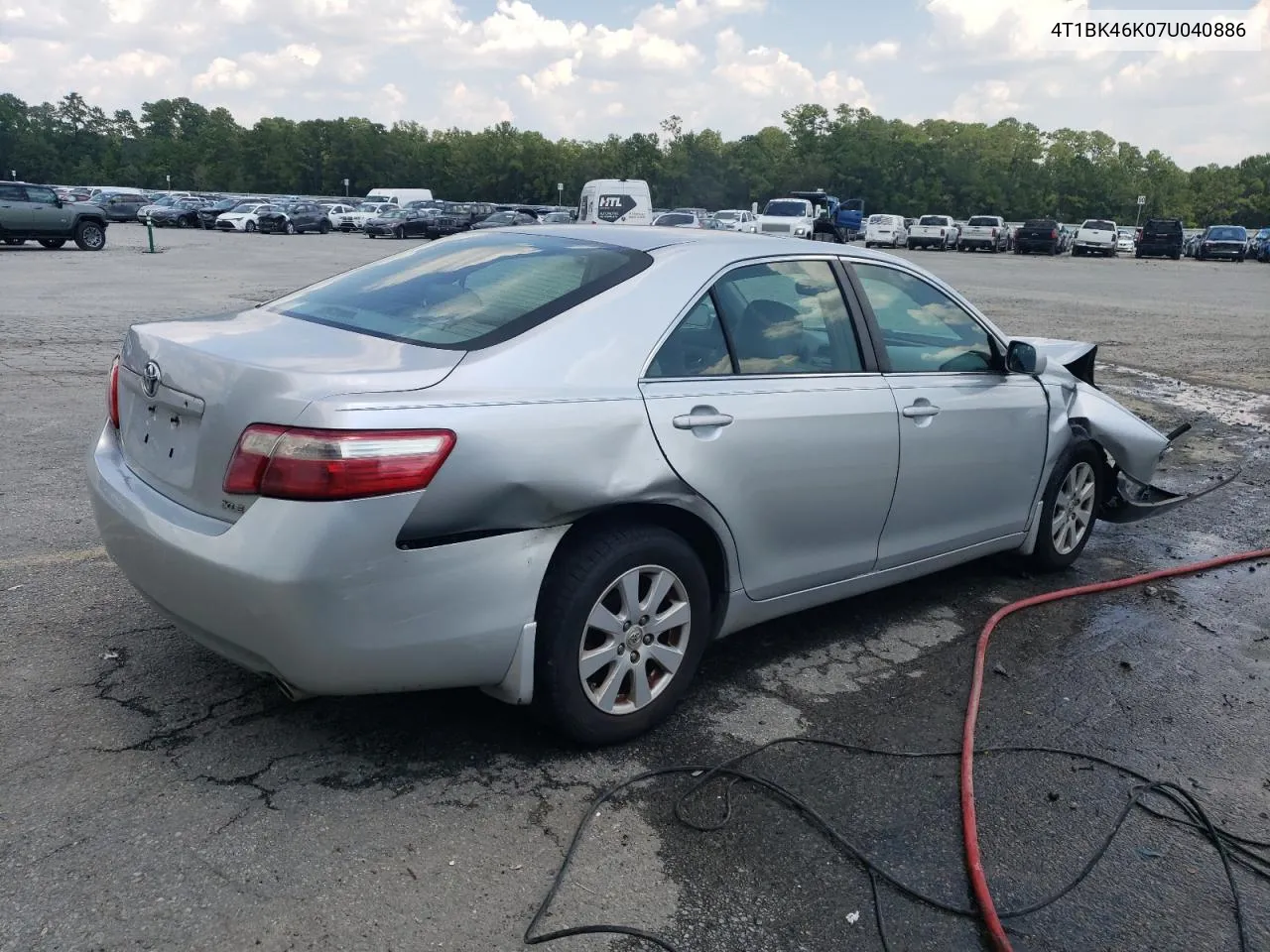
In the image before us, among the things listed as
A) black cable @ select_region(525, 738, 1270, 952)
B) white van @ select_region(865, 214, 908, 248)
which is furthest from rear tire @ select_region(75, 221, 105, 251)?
white van @ select_region(865, 214, 908, 248)

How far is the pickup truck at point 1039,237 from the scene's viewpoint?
50750mm

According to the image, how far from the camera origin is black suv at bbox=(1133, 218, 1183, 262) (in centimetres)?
4978

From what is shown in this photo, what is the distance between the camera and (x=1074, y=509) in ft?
17.6

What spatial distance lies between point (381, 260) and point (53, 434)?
405cm

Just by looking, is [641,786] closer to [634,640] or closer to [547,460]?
[634,640]

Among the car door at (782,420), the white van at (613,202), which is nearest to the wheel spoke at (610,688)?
the car door at (782,420)

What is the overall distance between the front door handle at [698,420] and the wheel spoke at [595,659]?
2.33 feet

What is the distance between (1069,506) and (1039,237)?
163 feet

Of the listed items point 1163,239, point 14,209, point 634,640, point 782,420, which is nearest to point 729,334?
point 782,420

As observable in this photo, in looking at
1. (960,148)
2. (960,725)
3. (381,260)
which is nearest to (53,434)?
(381,260)

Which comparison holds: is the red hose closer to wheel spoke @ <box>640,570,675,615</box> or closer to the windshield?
wheel spoke @ <box>640,570,675,615</box>

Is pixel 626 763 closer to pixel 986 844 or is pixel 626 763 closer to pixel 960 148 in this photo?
pixel 986 844

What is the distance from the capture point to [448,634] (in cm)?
297

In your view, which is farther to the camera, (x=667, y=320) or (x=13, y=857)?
(x=667, y=320)
